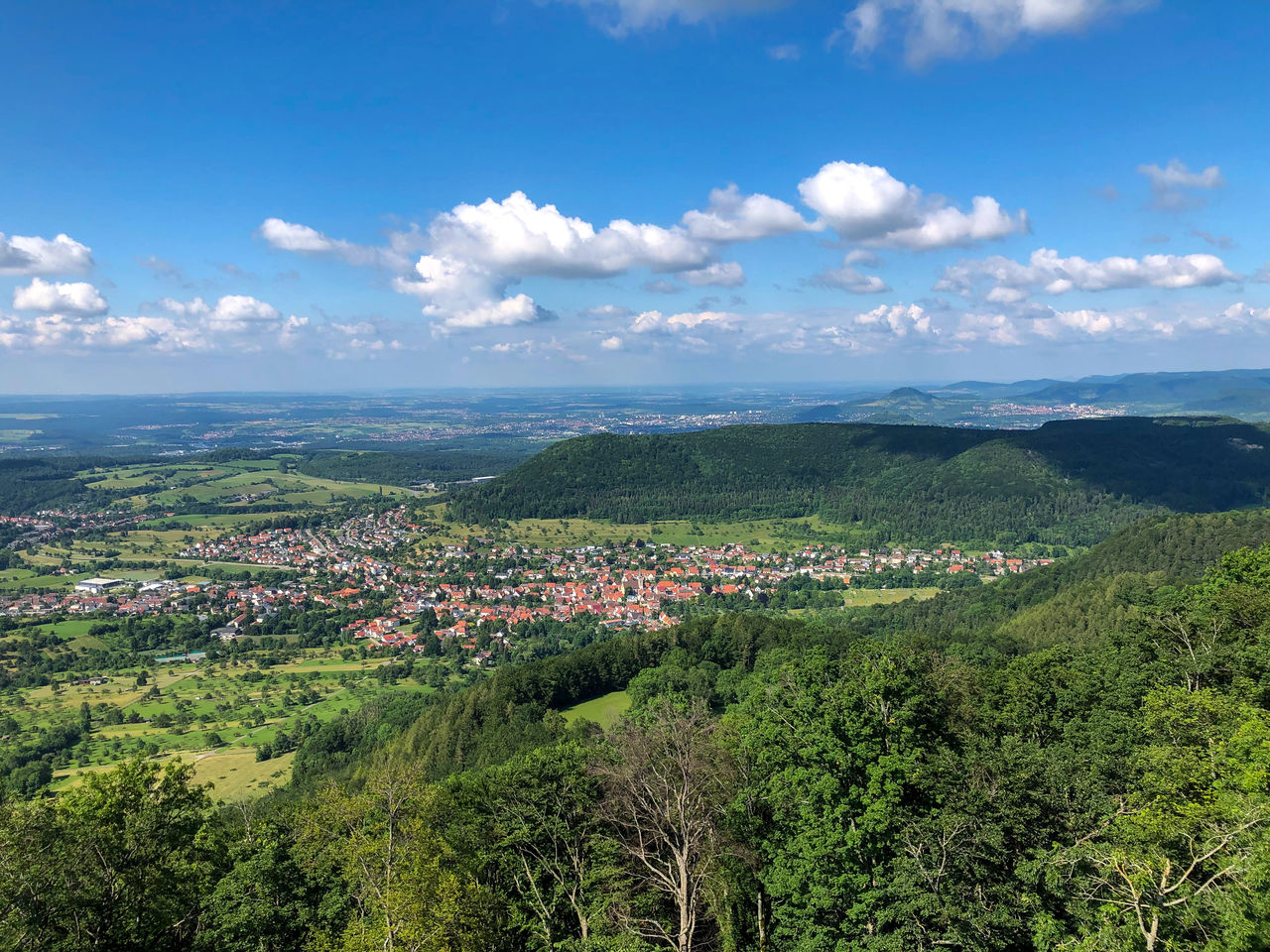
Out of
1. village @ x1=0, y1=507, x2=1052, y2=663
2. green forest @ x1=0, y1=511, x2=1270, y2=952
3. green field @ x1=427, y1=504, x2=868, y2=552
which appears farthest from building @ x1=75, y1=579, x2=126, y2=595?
green forest @ x1=0, y1=511, x2=1270, y2=952

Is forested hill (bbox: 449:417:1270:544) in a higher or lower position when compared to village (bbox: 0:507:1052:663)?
higher

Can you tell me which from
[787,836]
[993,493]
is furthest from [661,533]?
[787,836]

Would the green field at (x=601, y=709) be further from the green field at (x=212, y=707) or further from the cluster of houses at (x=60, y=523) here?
the cluster of houses at (x=60, y=523)

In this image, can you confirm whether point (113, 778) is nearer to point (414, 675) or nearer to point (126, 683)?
point (414, 675)

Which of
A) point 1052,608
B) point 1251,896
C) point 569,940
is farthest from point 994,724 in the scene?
point 1052,608

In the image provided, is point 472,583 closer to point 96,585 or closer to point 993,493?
point 96,585

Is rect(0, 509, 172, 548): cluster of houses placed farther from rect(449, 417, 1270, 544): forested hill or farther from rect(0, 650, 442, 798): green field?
rect(0, 650, 442, 798): green field
